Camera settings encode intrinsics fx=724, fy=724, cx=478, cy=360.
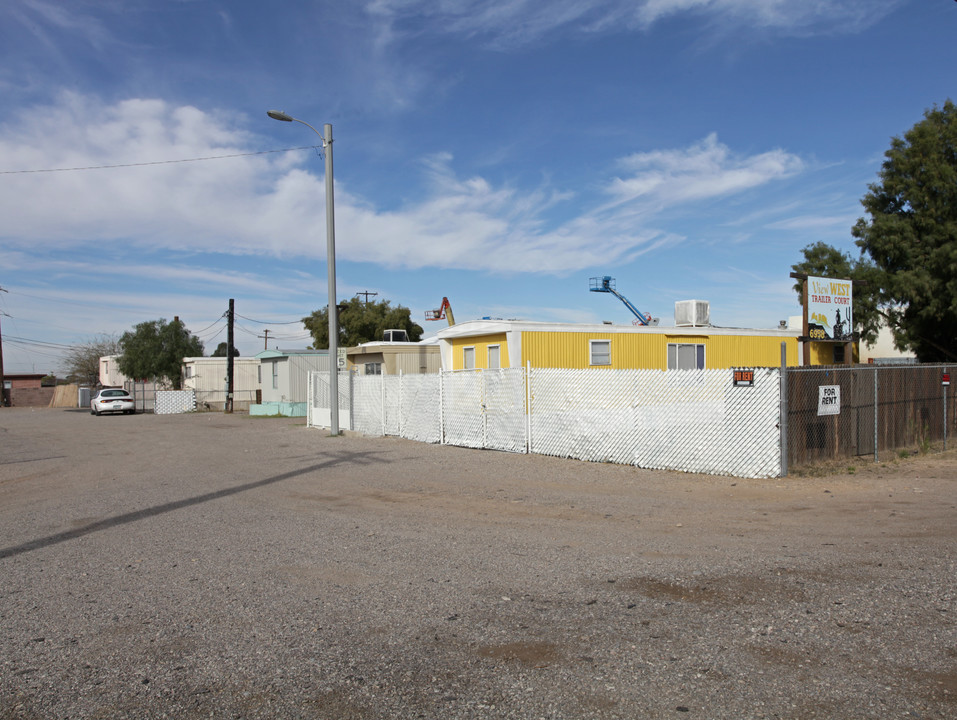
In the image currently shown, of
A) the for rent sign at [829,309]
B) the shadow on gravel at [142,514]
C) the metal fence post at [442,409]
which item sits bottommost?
the shadow on gravel at [142,514]

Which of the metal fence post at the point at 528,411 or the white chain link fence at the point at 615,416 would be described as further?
the metal fence post at the point at 528,411

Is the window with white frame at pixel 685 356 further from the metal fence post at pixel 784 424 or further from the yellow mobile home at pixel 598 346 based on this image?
the metal fence post at pixel 784 424

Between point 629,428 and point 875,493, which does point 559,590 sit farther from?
point 629,428

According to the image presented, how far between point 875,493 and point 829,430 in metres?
2.25

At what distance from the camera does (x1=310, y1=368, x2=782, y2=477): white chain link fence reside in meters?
10.7

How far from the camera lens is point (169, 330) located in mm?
54281

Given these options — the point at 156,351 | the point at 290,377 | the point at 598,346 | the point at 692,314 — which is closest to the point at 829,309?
the point at 692,314

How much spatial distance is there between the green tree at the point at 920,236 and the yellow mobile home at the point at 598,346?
26.8ft

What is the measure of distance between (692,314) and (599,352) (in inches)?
178

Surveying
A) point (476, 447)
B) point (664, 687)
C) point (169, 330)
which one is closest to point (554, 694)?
point (664, 687)

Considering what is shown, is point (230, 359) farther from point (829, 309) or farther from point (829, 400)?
point (829, 400)

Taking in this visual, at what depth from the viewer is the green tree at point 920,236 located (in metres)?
26.9

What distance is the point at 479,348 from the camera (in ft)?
66.7

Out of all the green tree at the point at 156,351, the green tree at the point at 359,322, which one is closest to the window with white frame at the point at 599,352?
the green tree at the point at 359,322
